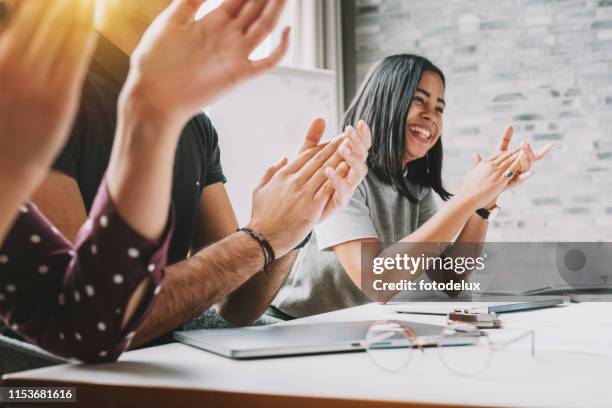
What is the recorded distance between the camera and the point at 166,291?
0.99 metres

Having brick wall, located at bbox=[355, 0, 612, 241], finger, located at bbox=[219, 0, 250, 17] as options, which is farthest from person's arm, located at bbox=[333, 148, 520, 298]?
brick wall, located at bbox=[355, 0, 612, 241]

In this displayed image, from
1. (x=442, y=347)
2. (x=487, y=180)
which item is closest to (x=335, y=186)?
(x=442, y=347)

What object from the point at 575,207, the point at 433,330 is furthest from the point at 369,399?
the point at 575,207

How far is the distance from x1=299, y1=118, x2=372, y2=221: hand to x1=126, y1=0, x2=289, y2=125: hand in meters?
0.48

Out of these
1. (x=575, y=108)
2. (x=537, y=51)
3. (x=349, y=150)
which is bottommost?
(x=349, y=150)

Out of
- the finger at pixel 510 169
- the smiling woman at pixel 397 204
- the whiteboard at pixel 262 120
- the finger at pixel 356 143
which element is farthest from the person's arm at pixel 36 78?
the whiteboard at pixel 262 120

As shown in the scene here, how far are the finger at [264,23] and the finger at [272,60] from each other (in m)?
0.02

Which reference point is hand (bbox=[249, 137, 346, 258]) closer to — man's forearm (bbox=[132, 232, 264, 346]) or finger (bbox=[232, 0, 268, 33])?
man's forearm (bbox=[132, 232, 264, 346])

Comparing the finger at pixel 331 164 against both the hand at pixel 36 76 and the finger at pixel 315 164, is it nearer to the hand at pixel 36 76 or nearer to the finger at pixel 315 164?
the finger at pixel 315 164

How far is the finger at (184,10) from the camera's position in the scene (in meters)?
0.59

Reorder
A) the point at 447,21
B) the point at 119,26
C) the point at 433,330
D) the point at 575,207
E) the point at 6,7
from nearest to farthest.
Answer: the point at 6,7 < the point at 433,330 < the point at 119,26 < the point at 575,207 < the point at 447,21

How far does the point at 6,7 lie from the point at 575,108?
3530 mm

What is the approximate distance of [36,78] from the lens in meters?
0.42

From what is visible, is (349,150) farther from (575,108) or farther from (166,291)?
(575,108)
